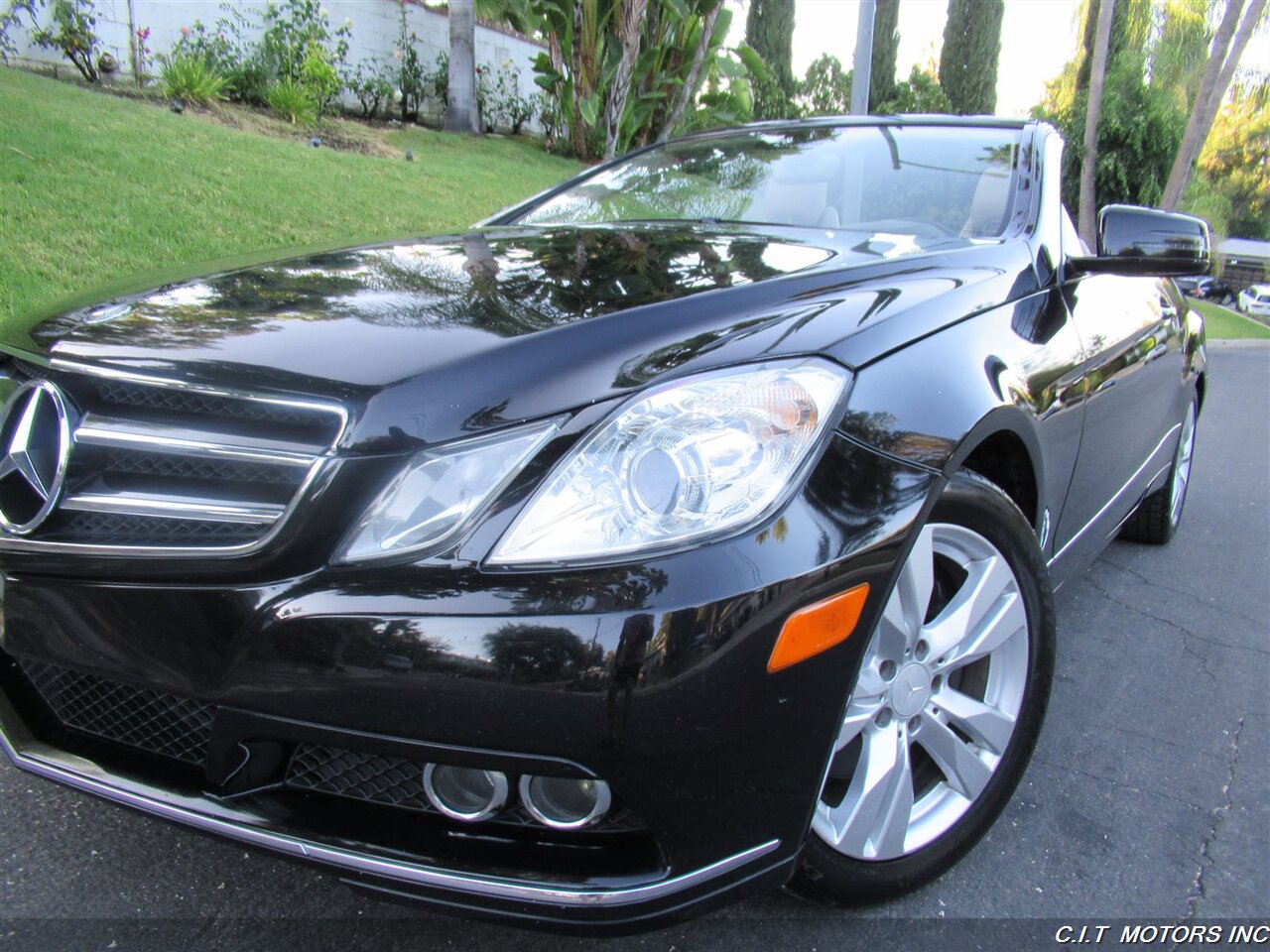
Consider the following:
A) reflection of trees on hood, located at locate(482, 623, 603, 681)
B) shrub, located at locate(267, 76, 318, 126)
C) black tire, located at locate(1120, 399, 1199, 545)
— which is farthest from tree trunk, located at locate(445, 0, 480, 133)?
reflection of trees on hood, located at locate(482, 623, 603, 681)

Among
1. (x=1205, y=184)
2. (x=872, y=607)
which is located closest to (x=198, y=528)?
(x=872, y=607)

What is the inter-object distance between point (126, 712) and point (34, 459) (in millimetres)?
450

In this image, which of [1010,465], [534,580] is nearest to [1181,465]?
[1010,465]

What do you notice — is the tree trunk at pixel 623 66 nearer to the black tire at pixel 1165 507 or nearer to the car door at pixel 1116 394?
the black tire at pixel 1165 507

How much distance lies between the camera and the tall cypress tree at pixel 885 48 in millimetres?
27766

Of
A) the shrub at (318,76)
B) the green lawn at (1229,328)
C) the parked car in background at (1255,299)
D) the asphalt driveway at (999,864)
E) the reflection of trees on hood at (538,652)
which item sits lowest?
the parked car in background at (1255,299)

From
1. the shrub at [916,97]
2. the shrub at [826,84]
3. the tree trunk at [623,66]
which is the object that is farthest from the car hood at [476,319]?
the shrub at [826,84]

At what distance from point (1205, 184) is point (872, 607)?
5099 cm

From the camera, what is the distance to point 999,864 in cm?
215

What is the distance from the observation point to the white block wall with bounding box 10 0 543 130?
34.1 ft

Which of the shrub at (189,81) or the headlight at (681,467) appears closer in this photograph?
the headlight at (681,467)

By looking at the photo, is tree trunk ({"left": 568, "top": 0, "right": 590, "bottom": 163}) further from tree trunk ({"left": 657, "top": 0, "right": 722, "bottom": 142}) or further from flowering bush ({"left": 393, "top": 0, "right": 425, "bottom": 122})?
flowering bush ({"left": 393, "top": 0, "right": 425, "bottom": 122})

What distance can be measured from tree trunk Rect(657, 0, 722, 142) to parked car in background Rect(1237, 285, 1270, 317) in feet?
128

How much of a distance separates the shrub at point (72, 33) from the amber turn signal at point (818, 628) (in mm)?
10831
